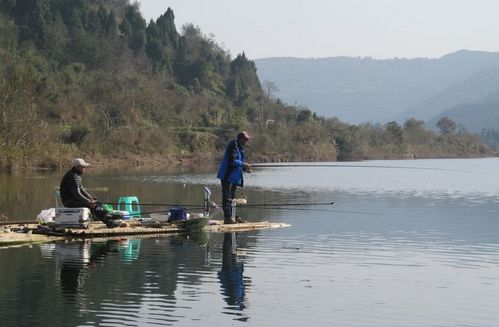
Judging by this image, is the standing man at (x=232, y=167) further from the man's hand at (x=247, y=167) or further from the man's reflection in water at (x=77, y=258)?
the man's reflection in water at (x=77, y=258)

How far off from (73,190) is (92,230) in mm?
996

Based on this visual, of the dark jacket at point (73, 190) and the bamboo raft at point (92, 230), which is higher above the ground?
the dark jacket at point (73, 190)

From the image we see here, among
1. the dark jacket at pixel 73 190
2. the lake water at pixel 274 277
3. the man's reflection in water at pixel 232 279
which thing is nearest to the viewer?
the lake water at pixel 274 277

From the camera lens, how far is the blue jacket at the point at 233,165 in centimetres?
2239

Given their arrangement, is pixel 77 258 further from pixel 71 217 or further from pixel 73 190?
pixel 73 190

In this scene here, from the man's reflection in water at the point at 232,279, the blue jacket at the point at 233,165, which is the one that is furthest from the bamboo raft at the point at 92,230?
the man's reflection in water at the point at 232,279

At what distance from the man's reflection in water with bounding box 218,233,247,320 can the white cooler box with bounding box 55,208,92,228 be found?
10.4 feet

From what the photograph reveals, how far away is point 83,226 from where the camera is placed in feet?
64.6

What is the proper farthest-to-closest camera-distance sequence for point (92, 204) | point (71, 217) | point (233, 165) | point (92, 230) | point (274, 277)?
point (233, 165) < point (92, 204) < point (92, 230) < point (71, 217) < point (274, 277)

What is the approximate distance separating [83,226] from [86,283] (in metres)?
5.15

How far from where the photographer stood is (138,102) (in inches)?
3888

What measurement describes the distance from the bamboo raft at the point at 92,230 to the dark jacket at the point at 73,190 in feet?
2.30

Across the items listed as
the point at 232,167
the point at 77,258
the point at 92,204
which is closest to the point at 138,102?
the point at 232,167

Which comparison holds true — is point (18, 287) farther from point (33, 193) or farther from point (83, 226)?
point (33, 193)
